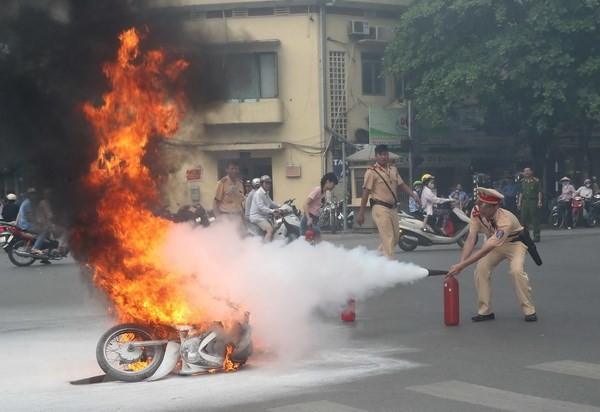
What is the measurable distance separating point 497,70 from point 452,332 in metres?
21.3

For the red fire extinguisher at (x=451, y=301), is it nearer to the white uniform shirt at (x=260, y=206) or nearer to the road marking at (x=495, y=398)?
the road marking at (x=495, y=398)

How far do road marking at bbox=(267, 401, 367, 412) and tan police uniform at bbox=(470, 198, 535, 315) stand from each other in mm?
3981

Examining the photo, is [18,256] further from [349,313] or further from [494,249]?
[494,249]

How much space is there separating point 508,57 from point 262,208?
1527 centimetres

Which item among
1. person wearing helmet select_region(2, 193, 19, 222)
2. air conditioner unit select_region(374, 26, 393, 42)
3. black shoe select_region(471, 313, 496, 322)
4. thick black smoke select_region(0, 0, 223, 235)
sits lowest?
black shoe select_region(471, 313, 496, 322)

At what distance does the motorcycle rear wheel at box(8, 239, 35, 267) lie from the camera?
62.9 feet

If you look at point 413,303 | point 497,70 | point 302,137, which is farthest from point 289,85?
point 413,303

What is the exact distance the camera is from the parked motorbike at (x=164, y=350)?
735 centimetres

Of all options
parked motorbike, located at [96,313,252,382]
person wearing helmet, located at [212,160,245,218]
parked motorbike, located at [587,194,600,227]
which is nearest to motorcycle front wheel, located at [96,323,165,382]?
parked motorbike, located at [96,313,252,382]

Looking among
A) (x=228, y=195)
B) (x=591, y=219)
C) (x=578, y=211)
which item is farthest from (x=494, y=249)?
(x=591, y=219)

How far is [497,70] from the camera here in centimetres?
2956

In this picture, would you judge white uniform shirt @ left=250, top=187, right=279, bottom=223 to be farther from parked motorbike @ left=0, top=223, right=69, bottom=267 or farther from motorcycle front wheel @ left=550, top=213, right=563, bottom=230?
motorcycle front wheel @ left=550, top=213, right=563, bottom=230

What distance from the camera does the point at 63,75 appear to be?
328 inches

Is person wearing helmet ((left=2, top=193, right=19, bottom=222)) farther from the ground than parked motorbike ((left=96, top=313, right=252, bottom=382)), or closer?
farther from the ground
